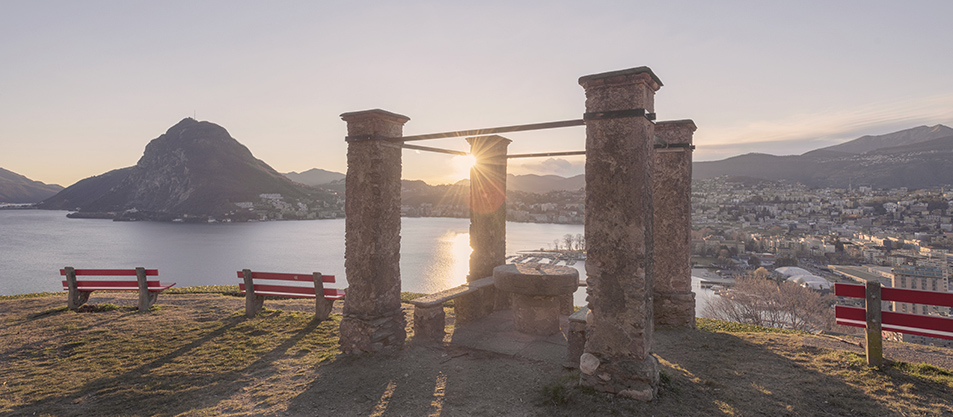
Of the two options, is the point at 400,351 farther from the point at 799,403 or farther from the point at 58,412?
the point at 799,403

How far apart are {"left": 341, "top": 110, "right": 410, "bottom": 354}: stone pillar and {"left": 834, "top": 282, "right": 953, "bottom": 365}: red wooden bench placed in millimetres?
6163

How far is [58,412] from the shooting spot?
182 inches

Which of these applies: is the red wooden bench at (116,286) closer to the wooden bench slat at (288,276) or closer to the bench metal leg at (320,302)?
the wooden bench slat at (288,276)

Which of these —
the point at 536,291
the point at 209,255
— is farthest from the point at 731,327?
the point at 209,255

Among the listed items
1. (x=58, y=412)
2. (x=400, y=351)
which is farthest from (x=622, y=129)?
(x=58, y=412)

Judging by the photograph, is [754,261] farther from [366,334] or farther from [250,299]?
[250,299]

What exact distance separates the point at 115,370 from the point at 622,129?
7.60m

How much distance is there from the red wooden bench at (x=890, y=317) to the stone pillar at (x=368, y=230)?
243 inches

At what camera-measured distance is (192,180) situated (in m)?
145

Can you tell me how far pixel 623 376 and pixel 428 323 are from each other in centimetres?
342

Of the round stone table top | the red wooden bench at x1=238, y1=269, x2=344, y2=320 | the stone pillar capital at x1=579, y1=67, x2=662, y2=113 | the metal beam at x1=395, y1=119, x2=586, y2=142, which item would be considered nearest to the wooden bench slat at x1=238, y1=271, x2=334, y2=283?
the red wooden bench at x1=238, y1=269, x2=344, y2=320

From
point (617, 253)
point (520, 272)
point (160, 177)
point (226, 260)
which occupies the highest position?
point (160, 177)

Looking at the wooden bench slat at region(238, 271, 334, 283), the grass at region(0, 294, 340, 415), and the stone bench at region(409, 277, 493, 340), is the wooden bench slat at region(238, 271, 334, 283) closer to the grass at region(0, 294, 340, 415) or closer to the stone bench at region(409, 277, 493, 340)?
the grass at region(0, 294, 340, 415)

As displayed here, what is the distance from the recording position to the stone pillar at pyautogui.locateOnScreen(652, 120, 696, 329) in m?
7.48
